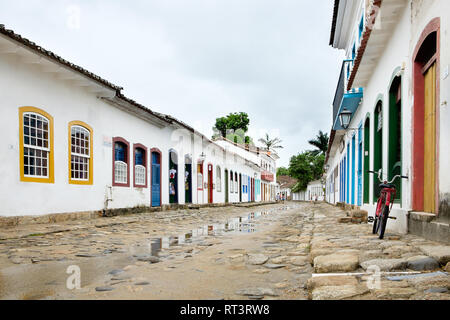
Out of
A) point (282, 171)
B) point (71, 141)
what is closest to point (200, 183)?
point (71, 141)

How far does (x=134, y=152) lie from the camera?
13.6m

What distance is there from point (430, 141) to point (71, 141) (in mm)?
8638

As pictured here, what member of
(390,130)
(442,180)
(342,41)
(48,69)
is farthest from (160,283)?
(342,41)

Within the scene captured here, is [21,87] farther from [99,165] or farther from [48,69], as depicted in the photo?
[99,165]

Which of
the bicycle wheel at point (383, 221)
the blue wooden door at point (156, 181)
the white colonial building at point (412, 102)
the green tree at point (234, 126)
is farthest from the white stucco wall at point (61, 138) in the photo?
the green tree at point (234, 126)

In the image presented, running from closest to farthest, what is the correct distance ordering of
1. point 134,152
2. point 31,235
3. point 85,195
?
point 31,235
point 85,195
point 134,152

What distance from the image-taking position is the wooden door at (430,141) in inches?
186

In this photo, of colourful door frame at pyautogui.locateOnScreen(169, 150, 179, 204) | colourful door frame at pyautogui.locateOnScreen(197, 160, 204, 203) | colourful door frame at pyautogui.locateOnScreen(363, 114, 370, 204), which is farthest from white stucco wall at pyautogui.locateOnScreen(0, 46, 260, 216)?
colourful door frame at pyautogui.locateOnScreen(363, 114, 370, 204)

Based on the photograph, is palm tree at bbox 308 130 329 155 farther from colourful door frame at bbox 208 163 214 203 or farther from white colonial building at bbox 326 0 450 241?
white colonial building at bbox 326 0 450 241

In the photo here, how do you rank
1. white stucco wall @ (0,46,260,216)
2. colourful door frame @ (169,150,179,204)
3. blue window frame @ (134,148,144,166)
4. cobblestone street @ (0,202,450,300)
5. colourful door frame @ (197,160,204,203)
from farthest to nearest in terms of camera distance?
colourful door frame @ (197,160,204,203) < colourful door frame @ (169,150,179,204) < blue window frame @ (134,148,144,166) < white stucco wall @ (0,46,260,216) < cobblestone street @ (0,202,450,300)

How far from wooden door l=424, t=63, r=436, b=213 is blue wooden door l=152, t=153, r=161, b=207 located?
11.6m

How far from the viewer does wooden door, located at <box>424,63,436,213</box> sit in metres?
4.72

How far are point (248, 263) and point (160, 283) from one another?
1.25m

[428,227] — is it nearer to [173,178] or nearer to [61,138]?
[61,138]
